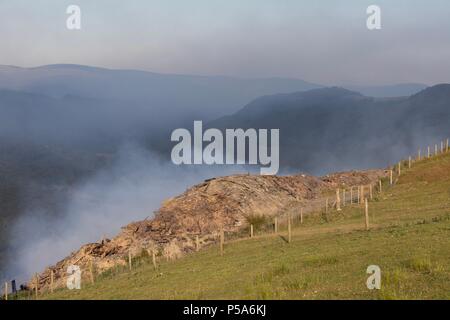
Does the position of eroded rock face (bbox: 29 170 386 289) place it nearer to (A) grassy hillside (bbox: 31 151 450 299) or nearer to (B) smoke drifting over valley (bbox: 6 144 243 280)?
(A) grassy hillside (bbox: 31 151 450 299)

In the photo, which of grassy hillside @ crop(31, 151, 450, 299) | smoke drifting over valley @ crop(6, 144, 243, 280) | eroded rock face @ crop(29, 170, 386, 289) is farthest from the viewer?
smoke drifting over valley @ crop(6, 144, 243, 280)

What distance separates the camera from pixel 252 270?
96.9 ft

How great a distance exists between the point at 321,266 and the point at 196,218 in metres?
34.1

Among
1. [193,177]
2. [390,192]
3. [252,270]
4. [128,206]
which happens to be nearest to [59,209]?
[128,206]

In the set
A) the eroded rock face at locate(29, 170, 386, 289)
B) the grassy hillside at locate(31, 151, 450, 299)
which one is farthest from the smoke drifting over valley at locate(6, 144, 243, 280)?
the grassy hillside at locate(31, 151, 450, 299)

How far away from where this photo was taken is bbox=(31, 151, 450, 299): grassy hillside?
21828 mm

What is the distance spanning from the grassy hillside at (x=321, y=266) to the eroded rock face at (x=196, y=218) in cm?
605

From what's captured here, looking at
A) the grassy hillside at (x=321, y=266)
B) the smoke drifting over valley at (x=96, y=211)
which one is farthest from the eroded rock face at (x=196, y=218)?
the smoke drifting over valley at (x=96, y=211)

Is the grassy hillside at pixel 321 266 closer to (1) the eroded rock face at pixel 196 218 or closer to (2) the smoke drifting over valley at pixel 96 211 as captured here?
(1) the eroded rock face at pixel 196 218

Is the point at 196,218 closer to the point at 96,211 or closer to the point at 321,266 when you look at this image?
the point at 321,266

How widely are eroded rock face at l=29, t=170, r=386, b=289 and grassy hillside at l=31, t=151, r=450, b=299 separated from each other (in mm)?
6048
